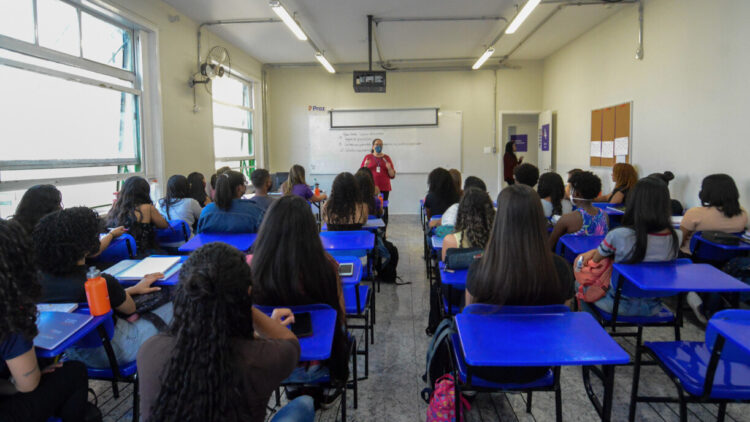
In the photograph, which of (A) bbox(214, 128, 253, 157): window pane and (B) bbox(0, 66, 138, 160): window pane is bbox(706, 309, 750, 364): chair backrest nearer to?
(B) bbox(0, 66, 138, 160): window pane

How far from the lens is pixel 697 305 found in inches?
124

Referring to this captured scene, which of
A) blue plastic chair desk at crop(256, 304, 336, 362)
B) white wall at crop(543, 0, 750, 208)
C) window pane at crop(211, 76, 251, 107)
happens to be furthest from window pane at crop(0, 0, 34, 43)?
white wall at crop(543, 0, 750, 208)

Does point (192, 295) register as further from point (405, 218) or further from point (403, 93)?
point (403, 93)

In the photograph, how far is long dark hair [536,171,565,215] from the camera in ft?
11.9

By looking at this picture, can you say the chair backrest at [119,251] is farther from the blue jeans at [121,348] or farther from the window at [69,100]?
the window at [69,100]

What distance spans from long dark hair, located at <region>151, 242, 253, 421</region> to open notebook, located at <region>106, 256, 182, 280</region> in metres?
1.22

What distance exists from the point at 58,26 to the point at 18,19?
1.52ft

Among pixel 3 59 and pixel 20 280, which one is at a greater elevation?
pixel 3 59

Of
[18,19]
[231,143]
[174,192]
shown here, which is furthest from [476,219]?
[231,143]

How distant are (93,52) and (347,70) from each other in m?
5.19

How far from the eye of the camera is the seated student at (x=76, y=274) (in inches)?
67.1

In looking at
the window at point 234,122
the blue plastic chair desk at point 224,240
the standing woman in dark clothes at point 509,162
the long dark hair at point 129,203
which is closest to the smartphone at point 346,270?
the blue plastic chair desk at point 224,240

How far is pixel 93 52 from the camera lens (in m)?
4.35

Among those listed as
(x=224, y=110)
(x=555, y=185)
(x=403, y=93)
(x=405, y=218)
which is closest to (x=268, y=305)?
(x=555, y=185)
